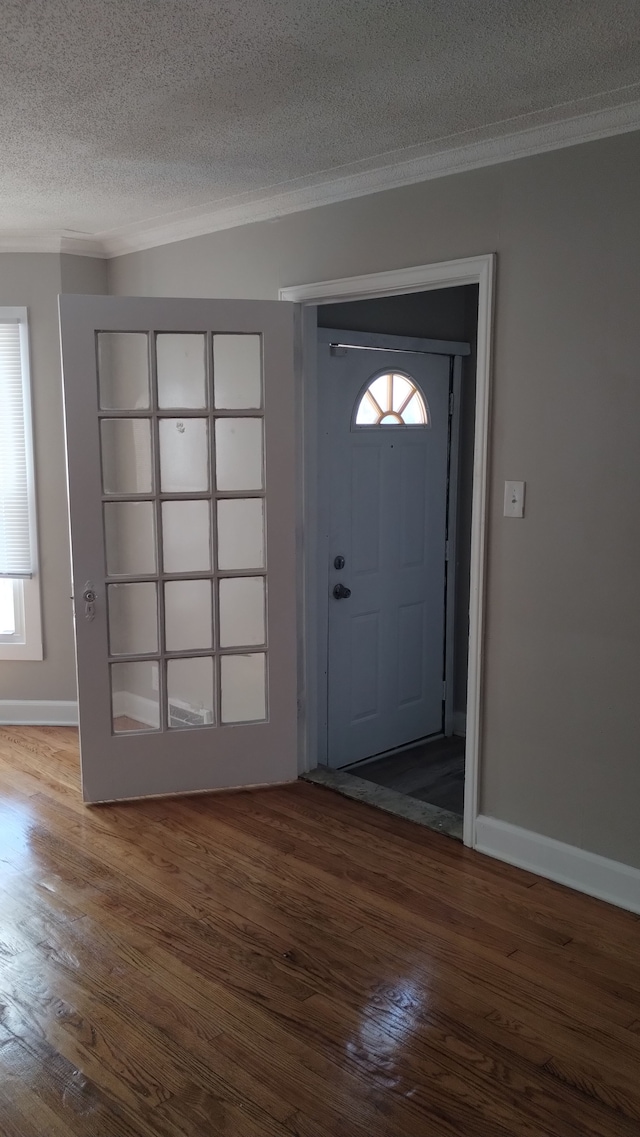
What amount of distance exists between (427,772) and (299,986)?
1.87 metres

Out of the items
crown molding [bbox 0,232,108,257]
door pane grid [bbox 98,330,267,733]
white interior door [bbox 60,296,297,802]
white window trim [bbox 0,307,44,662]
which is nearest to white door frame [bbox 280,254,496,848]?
white interior door [bbox 60,296,297,802]

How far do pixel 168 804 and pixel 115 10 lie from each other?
9.12 feet

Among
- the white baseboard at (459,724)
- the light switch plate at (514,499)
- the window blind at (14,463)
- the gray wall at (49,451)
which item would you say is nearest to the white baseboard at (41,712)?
the gray wall at (49,451)

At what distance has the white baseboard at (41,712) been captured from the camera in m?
4.57

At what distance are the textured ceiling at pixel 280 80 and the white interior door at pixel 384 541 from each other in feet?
3.51

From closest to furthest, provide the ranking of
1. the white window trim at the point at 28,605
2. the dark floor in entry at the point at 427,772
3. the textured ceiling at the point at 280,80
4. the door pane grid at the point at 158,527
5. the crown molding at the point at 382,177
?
1. the textured ceiling at the point at 280,80
2. the crown molding at the point at 382,177
3. the door pane grid at the point at 158,527
4. the dark floor in entry at the point at 427,772
5. the white window trim at the point at 28,605

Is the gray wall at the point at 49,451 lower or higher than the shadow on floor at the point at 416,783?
higher

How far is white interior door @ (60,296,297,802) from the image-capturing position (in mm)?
3361

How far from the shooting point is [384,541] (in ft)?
13.9

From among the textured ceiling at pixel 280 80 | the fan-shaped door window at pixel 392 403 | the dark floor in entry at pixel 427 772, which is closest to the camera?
the textured ceiling at pixel 280 80

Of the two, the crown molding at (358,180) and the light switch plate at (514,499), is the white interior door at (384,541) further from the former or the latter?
the light switch plate at (514,499)

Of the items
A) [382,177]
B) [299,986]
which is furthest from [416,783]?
[382,177]

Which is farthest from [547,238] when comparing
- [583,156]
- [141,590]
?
[141,590]

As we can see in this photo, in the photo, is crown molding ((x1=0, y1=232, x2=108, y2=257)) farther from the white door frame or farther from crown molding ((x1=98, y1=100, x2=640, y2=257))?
the white door frame
